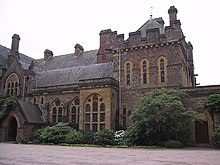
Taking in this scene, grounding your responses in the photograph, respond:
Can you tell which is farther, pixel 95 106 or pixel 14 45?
pixel 14 45

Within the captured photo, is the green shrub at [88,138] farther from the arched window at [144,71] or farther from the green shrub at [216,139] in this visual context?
the green shrub at [216,139]

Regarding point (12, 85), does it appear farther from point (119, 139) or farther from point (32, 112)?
point (119, 139)

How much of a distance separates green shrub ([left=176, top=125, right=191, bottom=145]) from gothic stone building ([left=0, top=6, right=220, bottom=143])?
142cm

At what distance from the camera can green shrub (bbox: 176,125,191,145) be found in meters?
21.0

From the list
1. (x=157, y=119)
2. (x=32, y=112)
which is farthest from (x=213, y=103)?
(x=32, y=112)

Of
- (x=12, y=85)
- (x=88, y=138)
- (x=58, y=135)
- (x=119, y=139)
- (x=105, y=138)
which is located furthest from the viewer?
(x=12, y=85)

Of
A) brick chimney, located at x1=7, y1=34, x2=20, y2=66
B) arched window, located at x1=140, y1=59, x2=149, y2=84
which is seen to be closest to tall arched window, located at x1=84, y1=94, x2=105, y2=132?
arched window, located at x1=140, y1=59, x2=149, y2=84

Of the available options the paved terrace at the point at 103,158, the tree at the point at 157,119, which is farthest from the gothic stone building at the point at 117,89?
the paved terrace at the point at 103,158

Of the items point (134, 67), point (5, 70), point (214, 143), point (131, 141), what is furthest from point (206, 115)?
point (5, 70)

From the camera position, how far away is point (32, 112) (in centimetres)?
3009

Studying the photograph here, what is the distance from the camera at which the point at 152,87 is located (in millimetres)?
27062

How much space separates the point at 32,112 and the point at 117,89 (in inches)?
447

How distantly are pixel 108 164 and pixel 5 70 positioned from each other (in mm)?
34274

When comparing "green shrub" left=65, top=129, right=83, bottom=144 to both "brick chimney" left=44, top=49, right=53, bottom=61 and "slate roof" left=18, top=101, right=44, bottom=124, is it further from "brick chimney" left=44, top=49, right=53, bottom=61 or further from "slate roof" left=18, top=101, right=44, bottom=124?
"brick chimney" left=44, top=49, right=53, bottom=61
